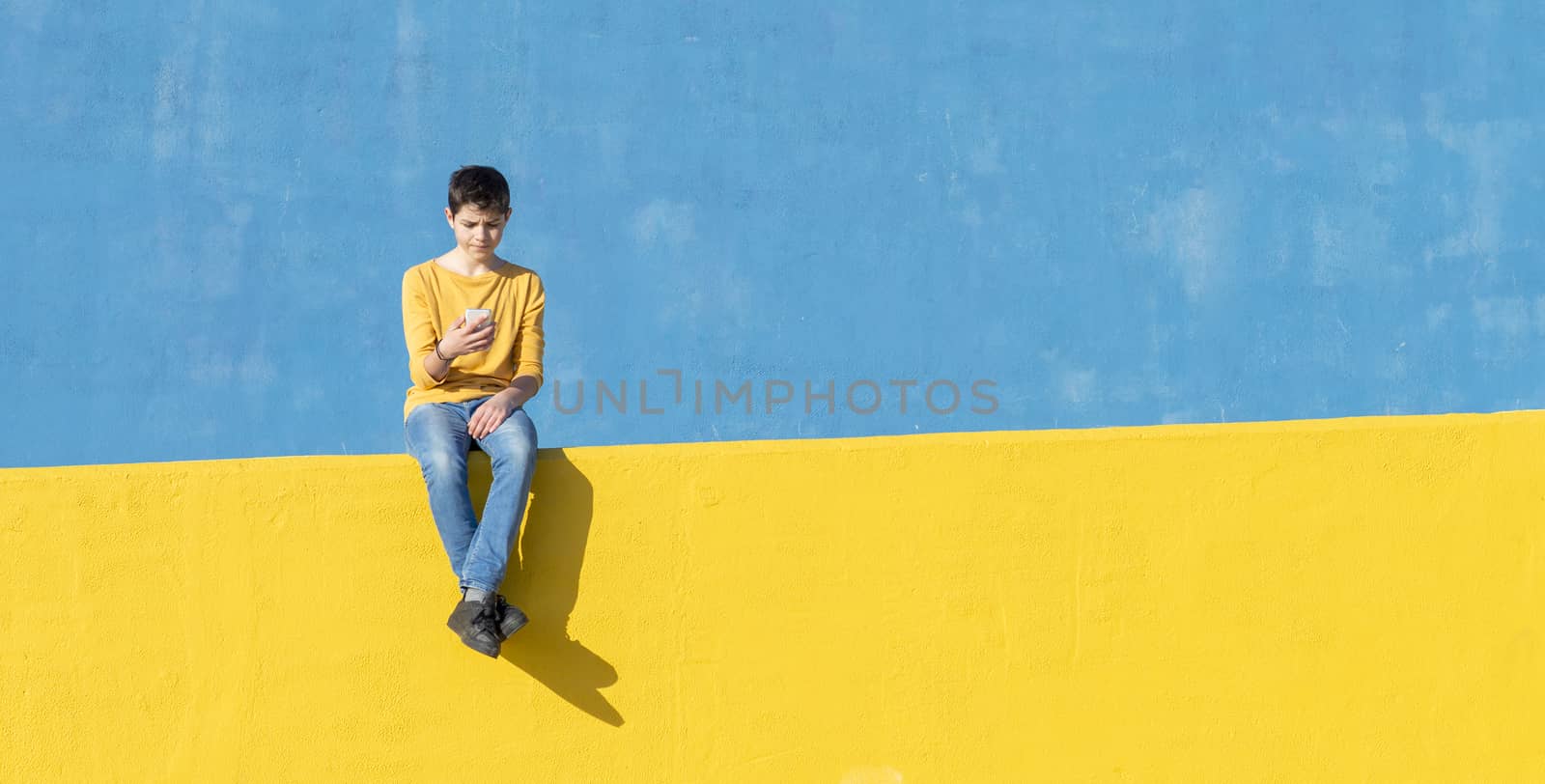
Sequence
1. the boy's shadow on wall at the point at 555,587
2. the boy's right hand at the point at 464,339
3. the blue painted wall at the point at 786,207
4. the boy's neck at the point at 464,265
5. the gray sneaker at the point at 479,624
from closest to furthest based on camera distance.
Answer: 1. the gray sneaker at the point at 479,624
2. the boy's right hand at the point at 464,339
3. the boy's shadow on wall at the point at 555,587
4. the boy's neck at the point at 464,265
5. the blue painted wall at the point at 786,207

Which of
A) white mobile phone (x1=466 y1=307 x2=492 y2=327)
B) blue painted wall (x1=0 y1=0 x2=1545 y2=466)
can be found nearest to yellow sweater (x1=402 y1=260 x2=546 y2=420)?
white mobile phone (x1=466 y1=307 x2=492 y2=327)

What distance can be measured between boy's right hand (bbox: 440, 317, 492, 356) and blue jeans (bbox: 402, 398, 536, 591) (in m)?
0.17

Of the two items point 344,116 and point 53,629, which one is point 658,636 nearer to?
point 53,629

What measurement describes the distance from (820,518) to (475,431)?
864mm

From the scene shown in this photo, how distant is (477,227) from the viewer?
3.48m

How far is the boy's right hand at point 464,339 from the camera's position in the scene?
10.8 feet

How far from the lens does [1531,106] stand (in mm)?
6613

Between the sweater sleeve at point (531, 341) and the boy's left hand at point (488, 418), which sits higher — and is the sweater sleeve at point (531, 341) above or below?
above

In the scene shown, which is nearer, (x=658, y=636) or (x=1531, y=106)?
(x=658, y=636)

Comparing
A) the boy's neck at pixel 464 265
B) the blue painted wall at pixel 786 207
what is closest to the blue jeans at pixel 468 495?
the boy's neck at pixel 464 265

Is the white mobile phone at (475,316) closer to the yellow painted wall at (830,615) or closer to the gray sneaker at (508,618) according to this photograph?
the yellow painted wall at (830,615)

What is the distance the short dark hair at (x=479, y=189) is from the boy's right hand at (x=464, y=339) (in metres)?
0.31

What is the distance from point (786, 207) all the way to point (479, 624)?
11.3ft

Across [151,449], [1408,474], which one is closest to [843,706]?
[1408,474]
